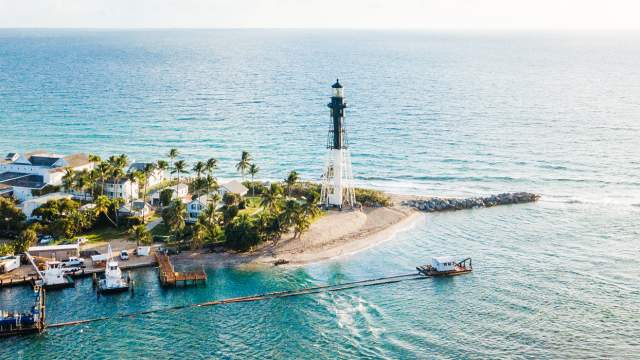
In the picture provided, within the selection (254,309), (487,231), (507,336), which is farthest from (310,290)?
(487,231)

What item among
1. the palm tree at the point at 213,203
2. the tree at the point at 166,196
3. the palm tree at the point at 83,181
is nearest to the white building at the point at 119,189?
the palm tree at the point at 83,181

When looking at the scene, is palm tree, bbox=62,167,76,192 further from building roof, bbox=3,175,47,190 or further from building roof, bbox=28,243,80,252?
building roof, bbox=28,243,80,252

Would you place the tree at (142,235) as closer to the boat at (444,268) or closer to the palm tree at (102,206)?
the palm tree at (102,206)

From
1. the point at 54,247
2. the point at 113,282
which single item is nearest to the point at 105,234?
the point at 54,247

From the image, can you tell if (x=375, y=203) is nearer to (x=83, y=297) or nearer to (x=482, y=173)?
(x=482, y=173)

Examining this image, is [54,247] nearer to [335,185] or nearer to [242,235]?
[242,235]

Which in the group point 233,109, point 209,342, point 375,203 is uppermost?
point 233,109
